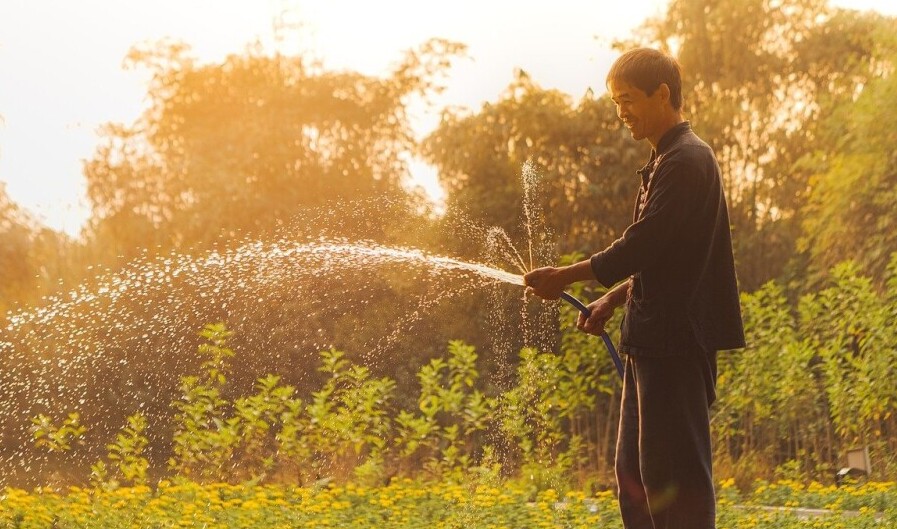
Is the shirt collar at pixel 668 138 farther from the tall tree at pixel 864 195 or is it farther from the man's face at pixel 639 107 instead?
the tall tree at pixel 864 195

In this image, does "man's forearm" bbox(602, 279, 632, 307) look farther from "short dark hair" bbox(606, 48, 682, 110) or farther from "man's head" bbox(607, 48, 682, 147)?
"short dark hair" bbox(606, 48, 682, 110)

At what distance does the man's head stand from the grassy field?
3000mm

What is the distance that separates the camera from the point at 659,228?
2.95 meters

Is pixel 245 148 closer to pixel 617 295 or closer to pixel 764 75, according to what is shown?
pixel 764 75

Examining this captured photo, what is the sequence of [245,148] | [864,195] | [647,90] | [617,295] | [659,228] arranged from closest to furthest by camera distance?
[659,228], [647,90], [617,295], [864,195], [245,148]

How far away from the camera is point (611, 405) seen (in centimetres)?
886

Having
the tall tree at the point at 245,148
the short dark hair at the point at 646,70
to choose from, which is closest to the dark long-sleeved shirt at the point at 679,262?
the short dark hair at the point at 646,70

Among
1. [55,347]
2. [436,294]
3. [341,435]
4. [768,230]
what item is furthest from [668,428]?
[768,230]

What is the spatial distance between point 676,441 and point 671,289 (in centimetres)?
38

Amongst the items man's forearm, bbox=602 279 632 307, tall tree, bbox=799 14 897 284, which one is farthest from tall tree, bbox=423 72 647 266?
man's forearm, bbox=602 279 632 307

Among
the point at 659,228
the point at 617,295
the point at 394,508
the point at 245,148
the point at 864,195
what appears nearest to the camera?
the point at 659,228

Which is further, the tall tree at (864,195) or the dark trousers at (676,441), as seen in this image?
the tall tree at (864,195)

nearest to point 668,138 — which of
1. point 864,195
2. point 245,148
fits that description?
point 864,195

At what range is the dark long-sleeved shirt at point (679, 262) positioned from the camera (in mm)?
2961
